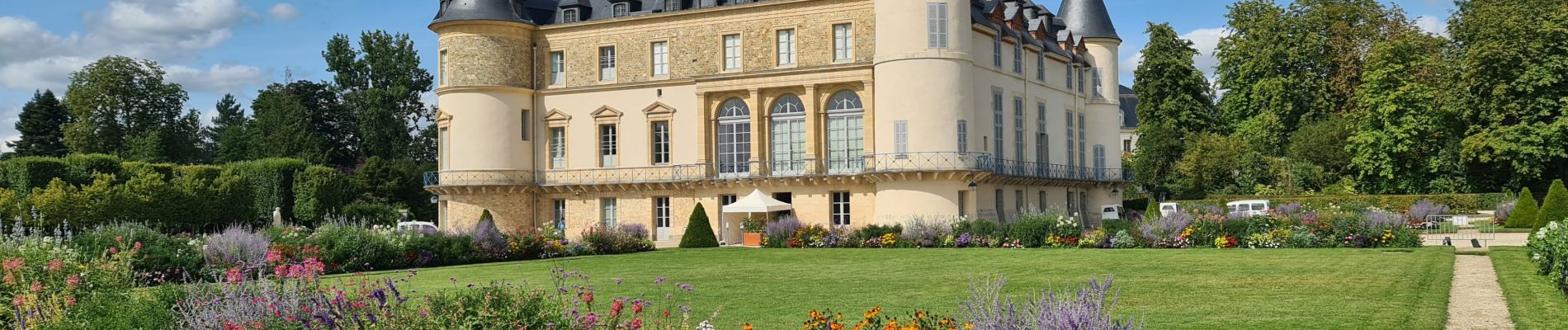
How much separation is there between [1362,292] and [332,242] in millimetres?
16546

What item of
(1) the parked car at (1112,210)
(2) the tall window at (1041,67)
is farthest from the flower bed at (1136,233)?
(2) the tall window at (1041,67)

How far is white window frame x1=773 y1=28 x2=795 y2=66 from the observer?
1518 inches

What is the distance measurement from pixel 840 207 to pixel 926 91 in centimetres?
467

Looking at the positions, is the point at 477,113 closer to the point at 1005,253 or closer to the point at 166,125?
the point at 1005,253

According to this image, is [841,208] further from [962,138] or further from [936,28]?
[936,28]

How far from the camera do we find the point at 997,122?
38906 millimetres

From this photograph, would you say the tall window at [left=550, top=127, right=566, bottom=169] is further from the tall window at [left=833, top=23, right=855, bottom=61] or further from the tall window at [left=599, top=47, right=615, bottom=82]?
the tall window at [left=833, top=23, right=855, bottom=61]

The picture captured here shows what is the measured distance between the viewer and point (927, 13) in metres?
35.0

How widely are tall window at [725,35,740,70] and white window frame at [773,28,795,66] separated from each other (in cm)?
136

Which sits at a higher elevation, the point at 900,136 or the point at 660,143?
the point at 660,143

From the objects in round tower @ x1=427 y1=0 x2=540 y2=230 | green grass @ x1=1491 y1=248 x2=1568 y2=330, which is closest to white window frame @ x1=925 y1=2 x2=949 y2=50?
round tower @ x1=427 y1=0 x2=540 y2=230

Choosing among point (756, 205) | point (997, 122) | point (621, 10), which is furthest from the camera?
point (621, 10)

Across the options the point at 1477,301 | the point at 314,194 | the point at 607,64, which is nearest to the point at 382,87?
the point at 314,194

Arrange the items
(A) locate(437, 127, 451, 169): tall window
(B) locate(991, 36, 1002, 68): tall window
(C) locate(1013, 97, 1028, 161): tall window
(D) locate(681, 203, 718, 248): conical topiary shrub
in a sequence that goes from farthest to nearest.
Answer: (A) locate(437, 127, 451, 169): tall window
(C) locate(1013, 97, 1028, 161): tall window
(B) locate(991, 36, 1002, 68): tall window
(D) locate(681, 203, 718, 248): conical topiary shrub
